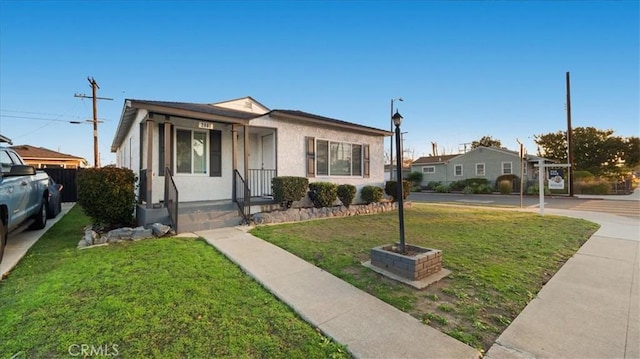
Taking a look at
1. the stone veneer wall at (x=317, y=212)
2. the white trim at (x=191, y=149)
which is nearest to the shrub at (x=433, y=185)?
the stone veneer wall at (x=317, y=212)

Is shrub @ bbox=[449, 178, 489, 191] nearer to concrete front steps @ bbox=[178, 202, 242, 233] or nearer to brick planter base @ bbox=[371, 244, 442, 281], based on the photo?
concrete front steps @ bbox=[178, 202, 242, 233]

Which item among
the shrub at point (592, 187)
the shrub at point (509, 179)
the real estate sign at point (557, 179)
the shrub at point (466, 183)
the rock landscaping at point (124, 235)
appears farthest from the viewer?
the shrub at point (466, 183)

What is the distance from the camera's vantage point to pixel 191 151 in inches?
331

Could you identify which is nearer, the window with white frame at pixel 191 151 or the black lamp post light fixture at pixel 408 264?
the black lamp post light fixture at pixel 408 264

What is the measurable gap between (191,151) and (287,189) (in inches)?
127

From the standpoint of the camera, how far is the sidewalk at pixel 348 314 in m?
2.20

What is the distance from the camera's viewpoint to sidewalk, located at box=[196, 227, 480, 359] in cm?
220

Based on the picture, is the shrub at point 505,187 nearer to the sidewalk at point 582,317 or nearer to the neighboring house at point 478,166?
the neighboring house at point 478,166

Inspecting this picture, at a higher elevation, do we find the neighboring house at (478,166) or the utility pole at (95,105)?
the utility pole at (95,105)

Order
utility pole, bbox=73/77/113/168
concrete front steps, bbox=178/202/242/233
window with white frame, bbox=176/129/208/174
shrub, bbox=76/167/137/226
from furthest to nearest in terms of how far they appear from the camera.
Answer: utility pole, bbox=73/77/113/168 → window with white frame, bbox=176/129/208/174 → concrete front steps, bbox=178/202/242/233 → shrub, bbox=76/167/137/226

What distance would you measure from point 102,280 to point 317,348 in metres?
3.03

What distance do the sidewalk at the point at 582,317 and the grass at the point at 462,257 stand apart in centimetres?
14

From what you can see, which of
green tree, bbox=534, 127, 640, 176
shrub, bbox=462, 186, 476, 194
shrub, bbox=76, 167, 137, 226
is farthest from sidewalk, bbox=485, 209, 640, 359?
green tree, bbox=534, 127, 640, 176

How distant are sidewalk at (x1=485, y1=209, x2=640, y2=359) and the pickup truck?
261 inches
